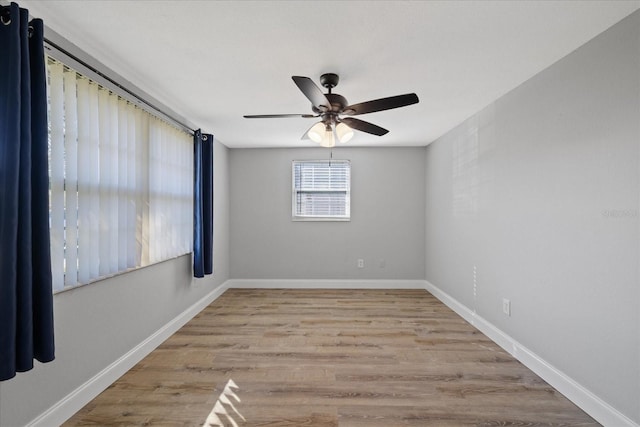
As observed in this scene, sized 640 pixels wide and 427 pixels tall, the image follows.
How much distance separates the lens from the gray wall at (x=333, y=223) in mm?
5031

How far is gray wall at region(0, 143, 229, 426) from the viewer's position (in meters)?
1.66

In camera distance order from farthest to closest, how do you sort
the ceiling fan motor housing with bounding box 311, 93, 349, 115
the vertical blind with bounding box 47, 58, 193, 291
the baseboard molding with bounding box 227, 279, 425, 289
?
the baseboard molding with bounding box 227, 279, 425, 289 → the ceiling fan motor housing with bounding box 311, 93, 349, 115 → the vertical blind with bounding box 47, 58, 193, 291

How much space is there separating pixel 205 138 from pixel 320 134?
6.07 feet

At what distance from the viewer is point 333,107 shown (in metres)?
2.35

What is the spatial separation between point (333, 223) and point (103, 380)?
3.53 meters

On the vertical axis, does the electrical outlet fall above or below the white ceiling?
below

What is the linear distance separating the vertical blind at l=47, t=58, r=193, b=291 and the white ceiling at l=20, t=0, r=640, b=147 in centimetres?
32

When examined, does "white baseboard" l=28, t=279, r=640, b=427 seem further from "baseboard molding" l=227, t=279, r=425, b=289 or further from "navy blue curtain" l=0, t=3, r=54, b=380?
"baseboard molding" l=227, t=279, r=425, b=289

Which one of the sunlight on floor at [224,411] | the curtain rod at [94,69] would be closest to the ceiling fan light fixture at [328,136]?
the curtain rod at [94,69]

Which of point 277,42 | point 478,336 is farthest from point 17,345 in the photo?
point 478,336

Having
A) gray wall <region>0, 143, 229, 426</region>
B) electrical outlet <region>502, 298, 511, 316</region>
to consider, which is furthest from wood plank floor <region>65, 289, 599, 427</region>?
electrical outlet <region>502, 298, 511, 316</region>

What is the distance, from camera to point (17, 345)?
4.81ft

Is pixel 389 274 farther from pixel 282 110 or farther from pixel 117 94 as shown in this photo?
pixel 117 94

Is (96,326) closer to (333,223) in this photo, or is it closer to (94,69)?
(94,69)
